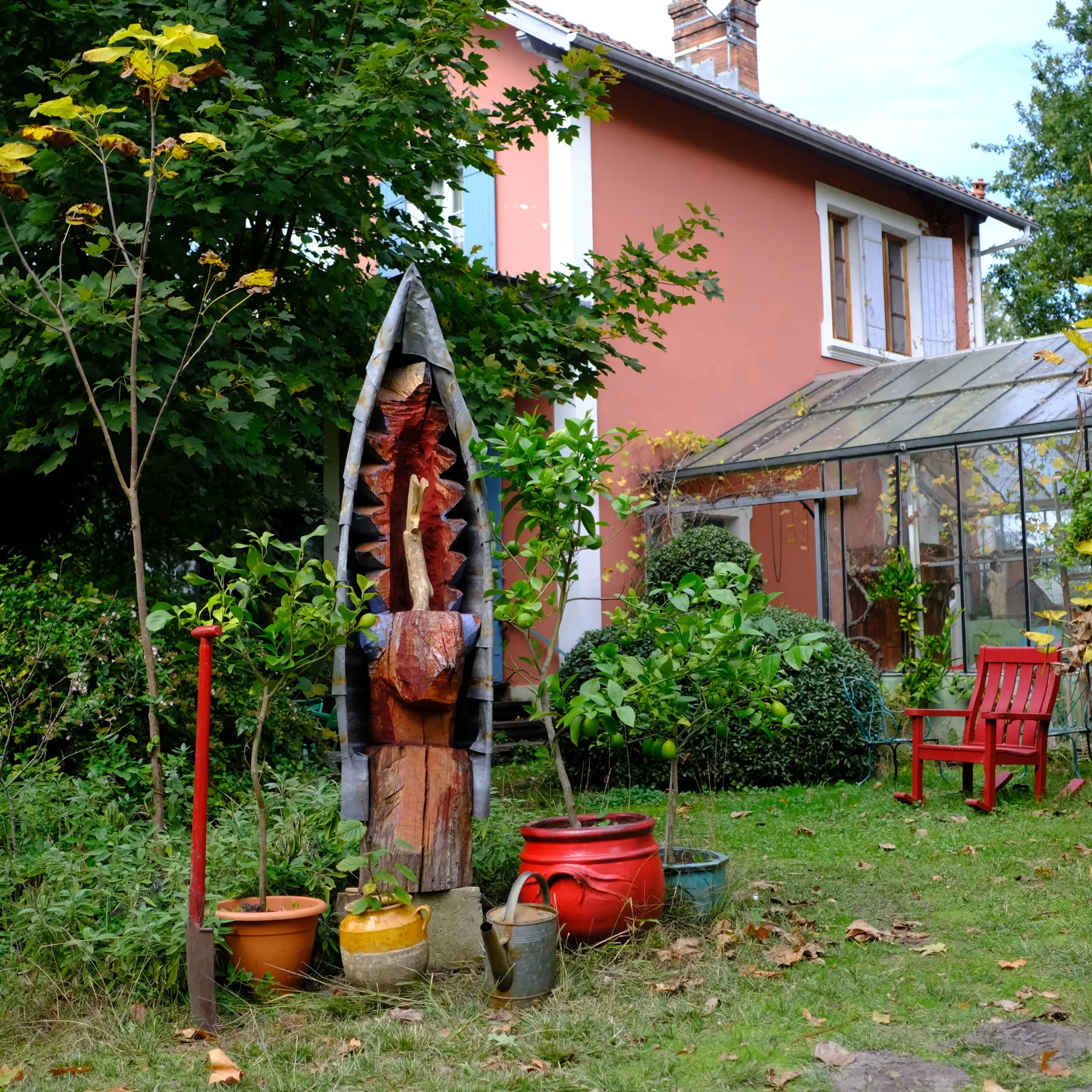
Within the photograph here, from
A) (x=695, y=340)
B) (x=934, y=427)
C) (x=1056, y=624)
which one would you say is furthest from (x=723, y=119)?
(x=1056, y=624)

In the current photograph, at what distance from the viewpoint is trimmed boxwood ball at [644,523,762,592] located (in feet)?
33.0

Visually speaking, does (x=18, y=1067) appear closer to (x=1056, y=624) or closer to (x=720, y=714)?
(x=720, y=714)

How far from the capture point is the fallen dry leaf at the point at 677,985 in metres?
3.99

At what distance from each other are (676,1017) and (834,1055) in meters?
0.58

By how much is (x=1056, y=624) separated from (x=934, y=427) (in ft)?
6.52

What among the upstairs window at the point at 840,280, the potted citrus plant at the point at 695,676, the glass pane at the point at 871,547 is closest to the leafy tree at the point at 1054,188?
the upstairs window at the point at 840,280

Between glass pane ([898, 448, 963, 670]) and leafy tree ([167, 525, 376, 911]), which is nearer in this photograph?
leafy tree ([167, 525, 376, 911])

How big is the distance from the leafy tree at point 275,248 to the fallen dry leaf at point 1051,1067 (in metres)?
4.01

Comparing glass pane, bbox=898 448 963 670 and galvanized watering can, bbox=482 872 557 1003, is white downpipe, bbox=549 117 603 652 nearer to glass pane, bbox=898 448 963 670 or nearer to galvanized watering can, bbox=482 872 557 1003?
glass pane, bbox=898 448 963 670

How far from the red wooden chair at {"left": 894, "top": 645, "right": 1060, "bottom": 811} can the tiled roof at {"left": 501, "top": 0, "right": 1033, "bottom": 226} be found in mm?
6538

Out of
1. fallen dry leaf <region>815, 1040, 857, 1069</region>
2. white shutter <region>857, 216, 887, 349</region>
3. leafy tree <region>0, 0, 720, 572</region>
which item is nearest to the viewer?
fallen dry leaf <region>815, 1040, 857, 1069</region>

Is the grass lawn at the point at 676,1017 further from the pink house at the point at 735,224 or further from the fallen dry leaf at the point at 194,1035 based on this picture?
the pink house at the point at 735,224

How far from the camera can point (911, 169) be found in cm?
1462

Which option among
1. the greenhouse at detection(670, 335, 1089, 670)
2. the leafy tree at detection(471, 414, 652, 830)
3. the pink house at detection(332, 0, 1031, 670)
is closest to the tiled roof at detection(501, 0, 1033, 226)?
the pink house at detection(332, 0, 1031, 670)
